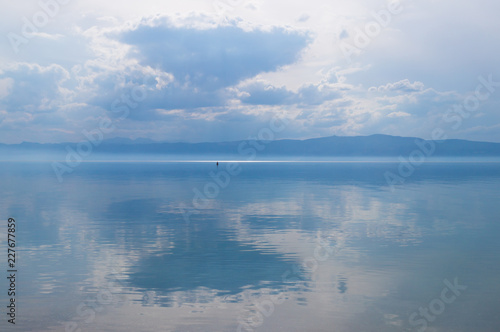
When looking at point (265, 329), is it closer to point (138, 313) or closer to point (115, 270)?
point (138, 313)

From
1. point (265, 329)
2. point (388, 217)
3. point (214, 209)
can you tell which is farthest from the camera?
point (214, 209)

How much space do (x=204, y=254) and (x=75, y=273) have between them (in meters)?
8.61

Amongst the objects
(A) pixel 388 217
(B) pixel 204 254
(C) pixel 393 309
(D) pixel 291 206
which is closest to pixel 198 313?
(C) pixel 393 309

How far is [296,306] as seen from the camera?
21500 millimetres

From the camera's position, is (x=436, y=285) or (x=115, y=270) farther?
(x=115, y=270)

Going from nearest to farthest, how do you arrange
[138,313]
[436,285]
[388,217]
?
[138,313] < [436,285] < [388,217]

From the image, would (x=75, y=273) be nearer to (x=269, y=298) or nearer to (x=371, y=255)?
(x=269, y=298)

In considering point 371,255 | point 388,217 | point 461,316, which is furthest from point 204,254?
point 388,217

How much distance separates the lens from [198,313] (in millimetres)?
20547

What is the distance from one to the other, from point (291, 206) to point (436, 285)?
34803 mm

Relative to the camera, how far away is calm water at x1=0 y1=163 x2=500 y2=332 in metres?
20.2

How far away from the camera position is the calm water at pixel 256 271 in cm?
2016

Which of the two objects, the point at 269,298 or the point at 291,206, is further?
the point at 291,206

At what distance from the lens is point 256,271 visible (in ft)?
90.1
